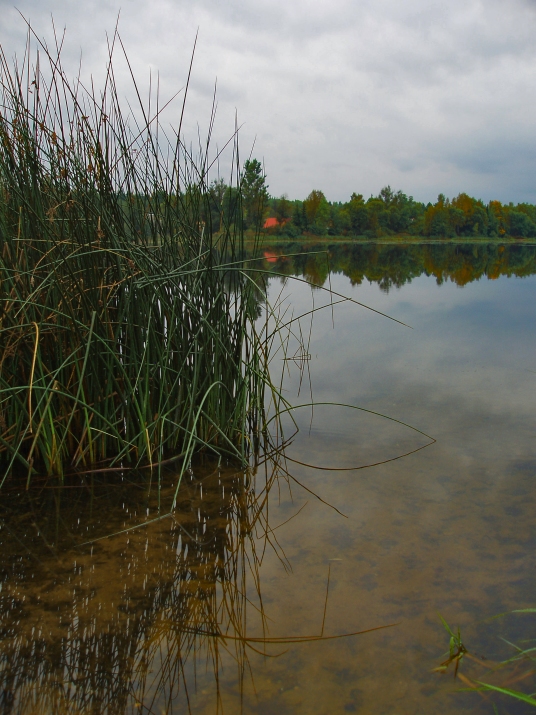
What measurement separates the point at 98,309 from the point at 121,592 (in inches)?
42.3

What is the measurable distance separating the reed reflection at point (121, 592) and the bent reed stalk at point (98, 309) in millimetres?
193

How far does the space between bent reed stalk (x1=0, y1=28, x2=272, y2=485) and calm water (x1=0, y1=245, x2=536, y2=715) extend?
234 millimetres

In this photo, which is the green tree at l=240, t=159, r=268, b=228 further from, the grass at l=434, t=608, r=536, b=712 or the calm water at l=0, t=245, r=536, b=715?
the grass at l=434, t=608, r=536, b=712

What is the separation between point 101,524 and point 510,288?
9445 mm

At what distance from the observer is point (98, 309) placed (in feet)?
7.42

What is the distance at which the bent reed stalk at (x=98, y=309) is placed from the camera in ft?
7.14

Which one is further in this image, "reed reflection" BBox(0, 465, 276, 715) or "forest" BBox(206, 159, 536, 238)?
"forest" BBox(206, 159, 536, 238)

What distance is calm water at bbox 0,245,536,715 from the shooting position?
1.30 metres

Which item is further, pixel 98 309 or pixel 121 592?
pixel 98 309

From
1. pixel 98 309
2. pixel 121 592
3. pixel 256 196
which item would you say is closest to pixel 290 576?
pixel 121 592

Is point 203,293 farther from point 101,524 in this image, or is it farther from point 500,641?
point 500,641

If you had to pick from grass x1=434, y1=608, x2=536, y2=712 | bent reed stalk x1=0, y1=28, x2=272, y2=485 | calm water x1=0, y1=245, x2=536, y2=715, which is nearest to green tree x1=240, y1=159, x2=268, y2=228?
bent reed stalk x1=0, y1=28, x2=272, y2=485

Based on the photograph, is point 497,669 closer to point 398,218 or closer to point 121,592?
point 121,592

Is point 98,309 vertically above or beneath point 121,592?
above
